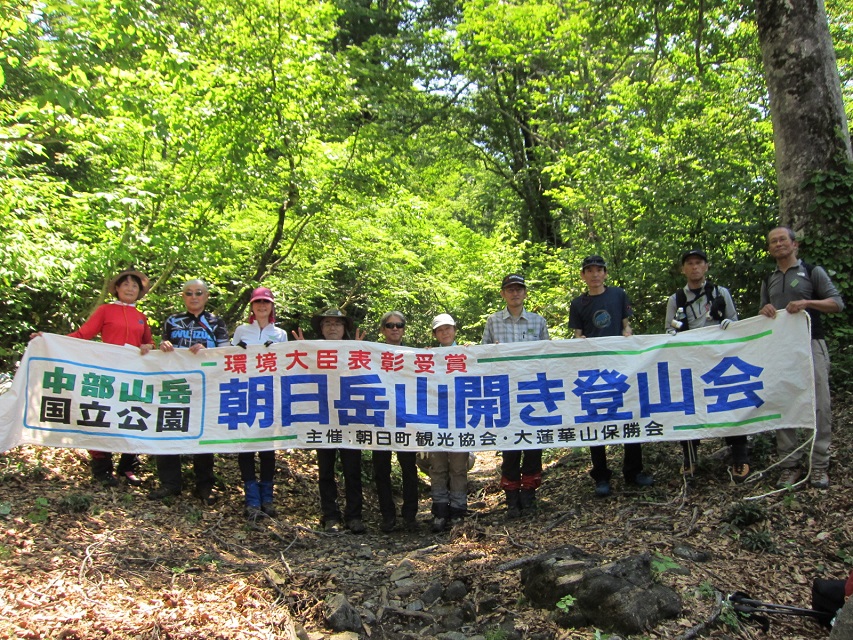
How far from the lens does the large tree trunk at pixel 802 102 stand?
20.5 ft

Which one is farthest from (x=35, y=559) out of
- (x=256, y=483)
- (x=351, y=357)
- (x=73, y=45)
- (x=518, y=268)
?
(x=518, y=268)

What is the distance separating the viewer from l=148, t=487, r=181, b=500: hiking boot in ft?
18.5

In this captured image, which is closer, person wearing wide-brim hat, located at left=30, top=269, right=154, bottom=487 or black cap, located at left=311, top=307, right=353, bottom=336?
person wearing wide-brim hat, located at left=30, top=269, right=154, bottom=487

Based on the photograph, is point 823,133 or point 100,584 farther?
point 823,133

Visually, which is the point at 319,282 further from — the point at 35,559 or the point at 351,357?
the point at 35,559

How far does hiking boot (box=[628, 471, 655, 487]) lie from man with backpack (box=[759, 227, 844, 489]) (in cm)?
105

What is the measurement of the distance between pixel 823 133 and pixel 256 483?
249 inches

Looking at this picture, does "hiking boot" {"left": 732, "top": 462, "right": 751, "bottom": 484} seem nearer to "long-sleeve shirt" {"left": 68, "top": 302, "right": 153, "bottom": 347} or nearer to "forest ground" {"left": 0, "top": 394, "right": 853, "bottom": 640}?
"forest ground" {"left": 0, "top": 394, "right": 853, "bottom": 640}

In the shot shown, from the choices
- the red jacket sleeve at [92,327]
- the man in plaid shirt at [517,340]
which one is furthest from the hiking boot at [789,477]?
the red jacket sleeve at [92,327]

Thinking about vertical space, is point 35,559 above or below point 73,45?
below

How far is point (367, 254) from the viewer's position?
38.5 ft

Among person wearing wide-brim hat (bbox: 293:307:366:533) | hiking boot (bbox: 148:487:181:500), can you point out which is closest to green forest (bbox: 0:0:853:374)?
hiking boot (bbox: 148:487:181:500)

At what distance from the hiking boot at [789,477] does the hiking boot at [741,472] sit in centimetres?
26

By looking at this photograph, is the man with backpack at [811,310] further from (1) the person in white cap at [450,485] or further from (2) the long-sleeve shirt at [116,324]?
(2) the long-sleeve shirt at [116,324]
